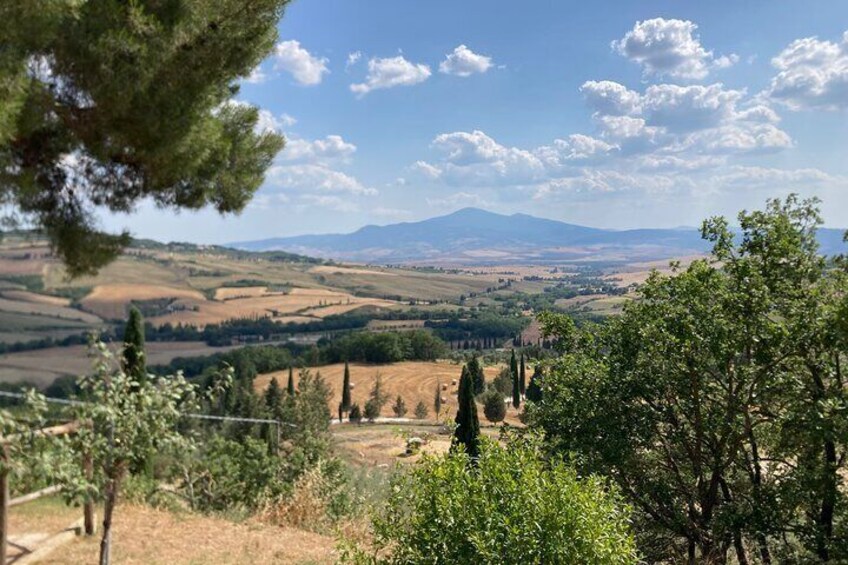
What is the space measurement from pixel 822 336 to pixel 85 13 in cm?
803

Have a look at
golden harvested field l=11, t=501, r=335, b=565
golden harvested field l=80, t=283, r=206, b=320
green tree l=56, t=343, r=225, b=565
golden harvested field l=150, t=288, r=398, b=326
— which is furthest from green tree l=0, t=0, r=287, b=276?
golden harvested field l=150, t=288, r=398, b=326

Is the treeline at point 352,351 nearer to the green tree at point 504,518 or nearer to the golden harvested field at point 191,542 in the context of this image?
the golden harvested field at point 191,542

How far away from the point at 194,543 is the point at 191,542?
6 cm

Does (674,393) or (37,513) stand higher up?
(674,393)

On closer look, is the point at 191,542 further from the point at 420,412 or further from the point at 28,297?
the point at 420,412

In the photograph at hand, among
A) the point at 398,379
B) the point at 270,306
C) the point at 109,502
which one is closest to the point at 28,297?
the point at 109,502

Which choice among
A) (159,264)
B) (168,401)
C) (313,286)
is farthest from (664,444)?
(313,286)

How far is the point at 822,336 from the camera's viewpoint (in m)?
6.45

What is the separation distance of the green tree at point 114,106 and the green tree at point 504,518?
3.76 m

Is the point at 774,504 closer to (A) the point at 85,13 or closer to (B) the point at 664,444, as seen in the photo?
(B) the point at 664,444

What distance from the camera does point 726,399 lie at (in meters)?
7.67

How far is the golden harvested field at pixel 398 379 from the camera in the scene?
7044 centimetres

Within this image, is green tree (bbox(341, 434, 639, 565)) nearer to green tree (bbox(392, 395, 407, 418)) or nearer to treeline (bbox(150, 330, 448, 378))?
green tree (bbox(392, 395, 407, 418))

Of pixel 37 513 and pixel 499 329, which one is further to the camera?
pixel 499 329
